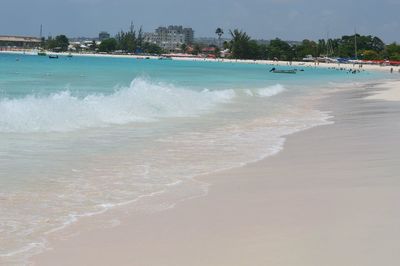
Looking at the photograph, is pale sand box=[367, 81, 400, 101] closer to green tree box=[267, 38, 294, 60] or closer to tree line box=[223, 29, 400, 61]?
tree line box=[223, 29, 400, 61]

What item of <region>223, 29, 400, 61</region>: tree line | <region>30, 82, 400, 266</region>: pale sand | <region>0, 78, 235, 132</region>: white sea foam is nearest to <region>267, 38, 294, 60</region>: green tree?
<region>223, 29, 400, 61</region>: tree line

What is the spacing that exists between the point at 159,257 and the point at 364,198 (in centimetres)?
317

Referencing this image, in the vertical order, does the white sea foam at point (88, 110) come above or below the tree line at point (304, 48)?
below

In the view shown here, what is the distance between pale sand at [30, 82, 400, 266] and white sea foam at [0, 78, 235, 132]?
25.6ft

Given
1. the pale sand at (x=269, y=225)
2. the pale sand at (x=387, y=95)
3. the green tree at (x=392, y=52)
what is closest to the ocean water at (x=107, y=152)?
the pale sand at (x=269, y=225)

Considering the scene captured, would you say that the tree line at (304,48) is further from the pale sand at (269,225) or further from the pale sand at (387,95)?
the pale sand at (269,225)

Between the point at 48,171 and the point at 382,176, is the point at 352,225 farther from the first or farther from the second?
the point at 48,171

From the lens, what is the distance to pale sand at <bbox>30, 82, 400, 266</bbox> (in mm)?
5551

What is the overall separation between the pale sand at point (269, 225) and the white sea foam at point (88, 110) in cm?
780

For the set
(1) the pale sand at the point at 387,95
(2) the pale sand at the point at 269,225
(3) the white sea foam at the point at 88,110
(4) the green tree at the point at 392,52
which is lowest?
(2) the pale sand at the point at 269,225

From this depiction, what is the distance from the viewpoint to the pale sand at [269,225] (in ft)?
18.2

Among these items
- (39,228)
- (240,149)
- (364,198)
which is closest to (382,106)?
(240,149)

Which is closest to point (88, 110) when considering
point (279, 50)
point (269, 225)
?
point (269, 225)

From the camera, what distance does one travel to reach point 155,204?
25.4 ft
